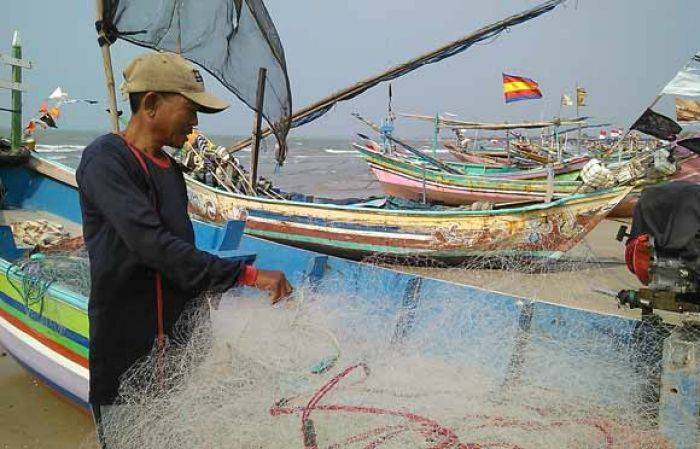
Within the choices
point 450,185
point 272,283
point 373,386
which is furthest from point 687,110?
point 272,283

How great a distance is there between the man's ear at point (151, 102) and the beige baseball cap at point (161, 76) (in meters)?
0.03

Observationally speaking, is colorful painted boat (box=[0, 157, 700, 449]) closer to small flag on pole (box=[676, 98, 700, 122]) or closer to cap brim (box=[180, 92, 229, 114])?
cap brim (box=[180, 92, 229, 114])

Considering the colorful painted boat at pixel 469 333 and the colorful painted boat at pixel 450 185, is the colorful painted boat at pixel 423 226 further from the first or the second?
the colorful painted boat at pixel 450 185

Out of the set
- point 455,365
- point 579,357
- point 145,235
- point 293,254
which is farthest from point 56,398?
point 579,357

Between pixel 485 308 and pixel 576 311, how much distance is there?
0.50 m

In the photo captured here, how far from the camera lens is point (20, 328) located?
155 inches

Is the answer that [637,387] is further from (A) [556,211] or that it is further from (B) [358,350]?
(A) [556,211]

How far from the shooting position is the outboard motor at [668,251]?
2.29 m

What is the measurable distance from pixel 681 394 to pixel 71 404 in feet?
12.1

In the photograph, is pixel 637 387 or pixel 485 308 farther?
pixel 485 308

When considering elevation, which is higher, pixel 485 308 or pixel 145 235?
pixel 145 235

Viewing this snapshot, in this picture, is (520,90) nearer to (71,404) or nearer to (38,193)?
(38,193)

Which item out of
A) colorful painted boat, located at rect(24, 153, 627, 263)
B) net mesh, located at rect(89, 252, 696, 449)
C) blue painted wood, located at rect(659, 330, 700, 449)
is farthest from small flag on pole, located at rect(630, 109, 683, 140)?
blue painted wood, located at rect(659, 330, 700, 449)

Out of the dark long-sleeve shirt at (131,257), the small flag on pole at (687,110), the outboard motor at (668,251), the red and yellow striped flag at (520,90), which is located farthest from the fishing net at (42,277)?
the red and yellow striped flag at (520,90)
